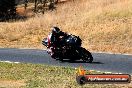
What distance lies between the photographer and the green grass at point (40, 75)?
49.3 ft

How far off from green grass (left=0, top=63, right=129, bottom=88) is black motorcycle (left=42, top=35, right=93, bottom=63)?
2258mm

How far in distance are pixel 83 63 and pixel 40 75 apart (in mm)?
3868

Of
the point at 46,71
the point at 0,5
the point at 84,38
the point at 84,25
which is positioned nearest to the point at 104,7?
the point at 84,25

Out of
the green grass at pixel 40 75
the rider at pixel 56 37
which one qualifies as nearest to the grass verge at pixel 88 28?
the rider at pixel 56 37

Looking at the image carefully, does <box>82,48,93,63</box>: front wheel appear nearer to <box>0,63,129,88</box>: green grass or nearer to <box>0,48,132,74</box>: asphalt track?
<box>0,48,132,74</box>: asphalt track

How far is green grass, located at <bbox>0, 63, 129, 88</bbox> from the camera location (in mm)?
15031

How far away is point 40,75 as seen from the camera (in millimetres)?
17172

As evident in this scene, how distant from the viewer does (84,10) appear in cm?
3788

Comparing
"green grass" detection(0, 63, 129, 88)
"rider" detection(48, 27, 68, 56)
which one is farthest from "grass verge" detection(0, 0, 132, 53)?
"green grass" detection(0, 63, 129, 88)

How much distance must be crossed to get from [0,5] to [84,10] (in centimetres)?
3728

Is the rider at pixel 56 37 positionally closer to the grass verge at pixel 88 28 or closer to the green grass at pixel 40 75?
the green grass at pixel 40 75

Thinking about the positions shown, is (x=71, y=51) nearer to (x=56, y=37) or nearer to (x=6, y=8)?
(x=56, y=37)

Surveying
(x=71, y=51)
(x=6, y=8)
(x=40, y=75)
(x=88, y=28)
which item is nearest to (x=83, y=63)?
(x=71, y=51)

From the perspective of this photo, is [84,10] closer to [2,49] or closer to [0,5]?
[2,49]
